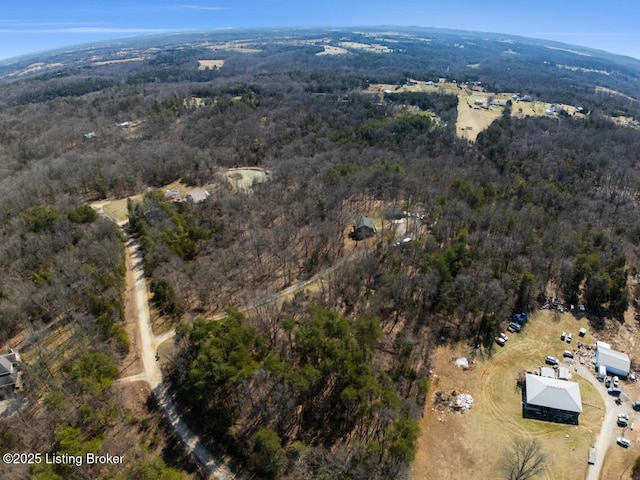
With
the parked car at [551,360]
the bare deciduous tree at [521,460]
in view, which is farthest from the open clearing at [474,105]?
the bare deciduous tree at [521,460]

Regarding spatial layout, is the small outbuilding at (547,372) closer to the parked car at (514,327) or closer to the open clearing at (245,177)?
the parked car at (514,327)

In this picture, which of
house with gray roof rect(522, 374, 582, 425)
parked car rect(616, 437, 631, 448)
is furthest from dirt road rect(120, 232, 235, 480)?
parked car rect(616, 437, 631, 448)

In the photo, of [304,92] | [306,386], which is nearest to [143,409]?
[306,386]

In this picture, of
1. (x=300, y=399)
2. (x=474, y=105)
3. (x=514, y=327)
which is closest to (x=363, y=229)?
(x=514, y=327)

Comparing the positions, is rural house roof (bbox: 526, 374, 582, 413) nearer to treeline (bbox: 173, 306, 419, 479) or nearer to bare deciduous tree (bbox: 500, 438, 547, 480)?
bare deciduous tree (bbox: 500, 438, 547, 480)

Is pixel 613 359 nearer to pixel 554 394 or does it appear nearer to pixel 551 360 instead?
pixel 551 360

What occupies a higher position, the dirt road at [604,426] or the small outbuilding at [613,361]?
the small outbuilding at [613,361]
